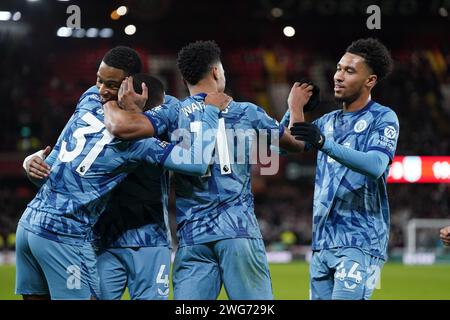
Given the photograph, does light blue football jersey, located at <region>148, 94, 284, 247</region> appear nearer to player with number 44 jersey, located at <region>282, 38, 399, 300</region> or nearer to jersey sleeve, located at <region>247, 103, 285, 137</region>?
jersey sleeve, located at <region>247, 103, 285, 137</region>

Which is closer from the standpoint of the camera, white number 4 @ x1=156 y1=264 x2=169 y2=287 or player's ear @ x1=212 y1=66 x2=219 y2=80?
player's ear @ x1=212 y1=66 x2=219 y2=80

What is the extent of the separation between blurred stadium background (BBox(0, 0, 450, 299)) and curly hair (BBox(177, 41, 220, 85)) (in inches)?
592

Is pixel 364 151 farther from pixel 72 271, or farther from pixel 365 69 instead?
pixel 72 271

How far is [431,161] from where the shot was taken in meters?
21.3

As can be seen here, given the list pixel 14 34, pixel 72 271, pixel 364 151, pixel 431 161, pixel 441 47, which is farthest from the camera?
pixel 441 47

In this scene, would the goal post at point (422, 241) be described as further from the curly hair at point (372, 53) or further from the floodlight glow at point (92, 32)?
the curly hair at point (372, 53)

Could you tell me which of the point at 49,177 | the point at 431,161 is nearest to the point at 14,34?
the point at 431,161

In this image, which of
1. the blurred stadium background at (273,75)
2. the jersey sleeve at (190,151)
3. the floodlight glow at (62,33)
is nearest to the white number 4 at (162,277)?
the jersey sleeve at (190,151)

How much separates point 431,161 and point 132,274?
17.5 m

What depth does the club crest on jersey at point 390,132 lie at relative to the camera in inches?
194

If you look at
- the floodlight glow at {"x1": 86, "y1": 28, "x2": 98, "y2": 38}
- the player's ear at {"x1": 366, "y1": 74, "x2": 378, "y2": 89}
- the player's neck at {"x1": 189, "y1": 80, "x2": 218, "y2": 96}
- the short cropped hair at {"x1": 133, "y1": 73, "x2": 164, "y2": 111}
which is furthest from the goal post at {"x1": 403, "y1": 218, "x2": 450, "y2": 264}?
the player's neck at {"x1": 189, "y1": 80, "x2": 218, "y2": 96}

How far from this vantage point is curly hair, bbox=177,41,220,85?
4.79 metres

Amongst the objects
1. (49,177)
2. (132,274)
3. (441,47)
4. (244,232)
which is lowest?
(132,274)

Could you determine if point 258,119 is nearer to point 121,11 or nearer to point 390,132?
point 390,132
